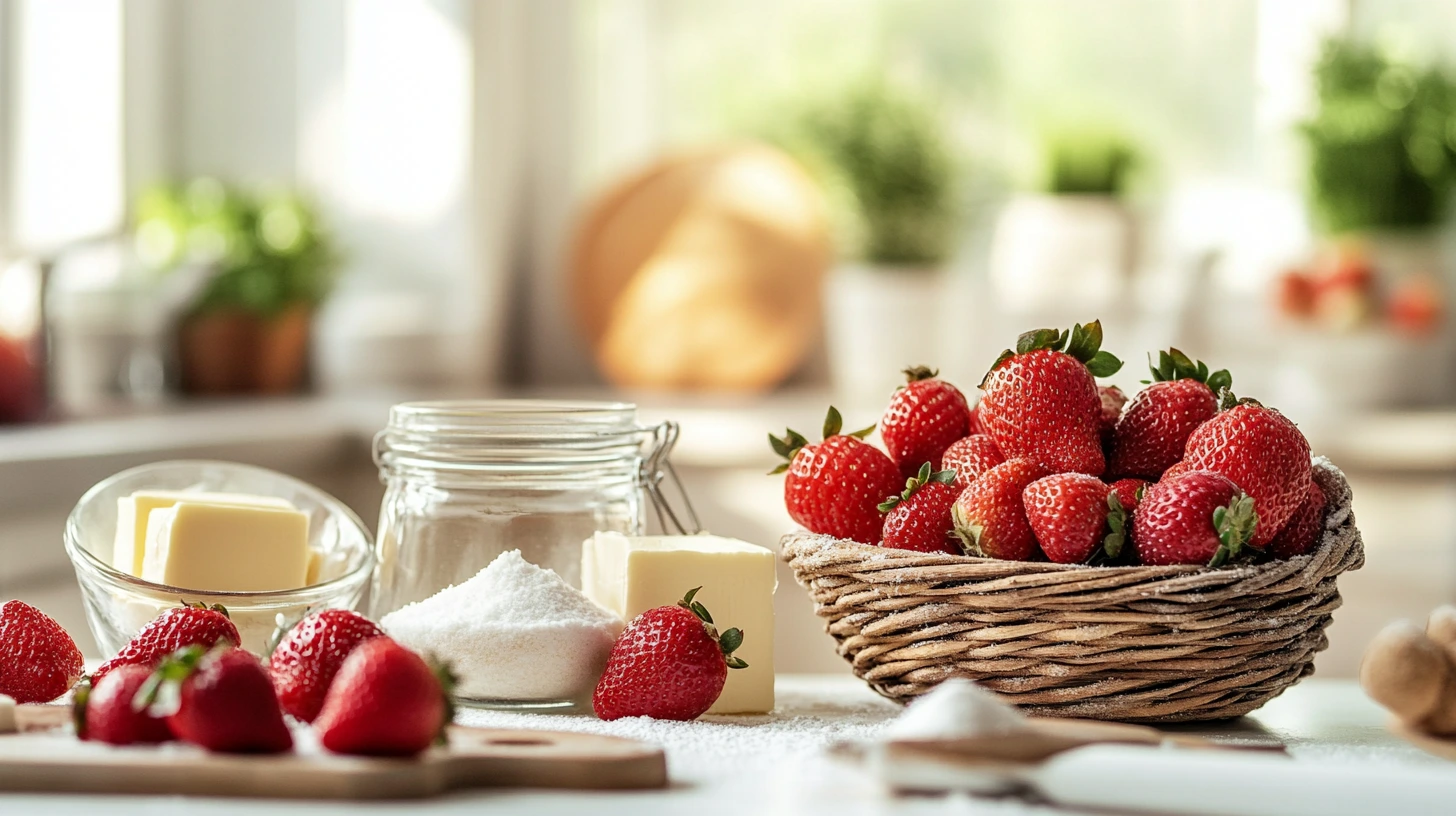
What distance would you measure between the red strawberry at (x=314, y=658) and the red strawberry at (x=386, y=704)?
10 cm

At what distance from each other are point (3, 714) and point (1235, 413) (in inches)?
24.8

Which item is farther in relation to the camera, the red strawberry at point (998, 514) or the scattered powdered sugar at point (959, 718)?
the red strawberry at point (998, 514)

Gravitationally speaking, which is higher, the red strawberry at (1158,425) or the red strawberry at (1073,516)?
the red strawberry at (1158,425)

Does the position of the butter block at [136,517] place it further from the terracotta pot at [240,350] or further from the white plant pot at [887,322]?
the white plant pot at [887,322]

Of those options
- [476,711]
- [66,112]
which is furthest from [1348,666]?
[66,112]

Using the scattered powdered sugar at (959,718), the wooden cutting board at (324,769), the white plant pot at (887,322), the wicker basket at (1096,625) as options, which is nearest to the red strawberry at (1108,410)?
the wicker basket at (1096,625)

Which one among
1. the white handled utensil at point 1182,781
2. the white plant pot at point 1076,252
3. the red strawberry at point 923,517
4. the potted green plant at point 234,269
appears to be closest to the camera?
the white handled utensil at point 1182,781

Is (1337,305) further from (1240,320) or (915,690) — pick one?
(915,690)

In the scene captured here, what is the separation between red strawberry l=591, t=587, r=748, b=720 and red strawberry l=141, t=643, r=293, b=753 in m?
0.20

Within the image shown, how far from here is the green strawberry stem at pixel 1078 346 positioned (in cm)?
85

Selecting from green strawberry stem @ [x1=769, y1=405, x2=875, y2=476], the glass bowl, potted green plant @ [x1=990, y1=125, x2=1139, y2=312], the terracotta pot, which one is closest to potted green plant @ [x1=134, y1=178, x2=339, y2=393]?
the terracotta pot

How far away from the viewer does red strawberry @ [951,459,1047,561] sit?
0.80 meters

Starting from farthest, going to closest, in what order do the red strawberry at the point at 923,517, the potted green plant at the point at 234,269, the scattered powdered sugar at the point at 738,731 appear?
the potted green plant at the point at 234,269 < the red strawberry at the point at 923,517 < the scattered powdered sugar at the point at 738,731

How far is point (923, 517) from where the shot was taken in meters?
0.83
